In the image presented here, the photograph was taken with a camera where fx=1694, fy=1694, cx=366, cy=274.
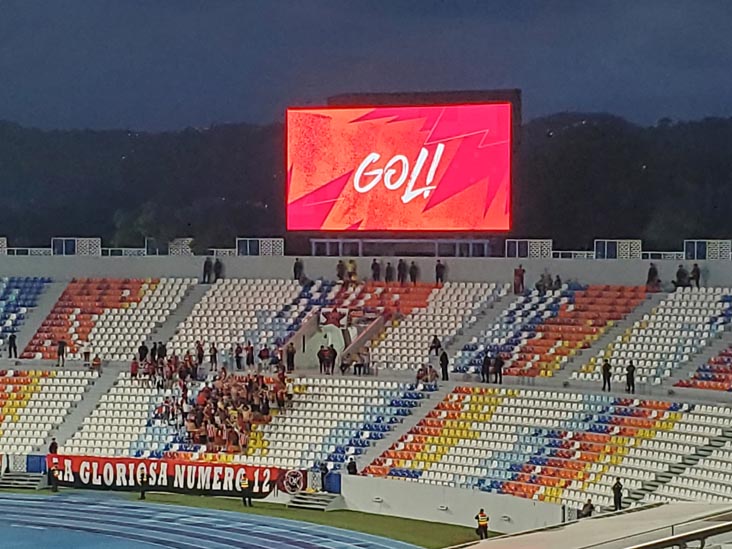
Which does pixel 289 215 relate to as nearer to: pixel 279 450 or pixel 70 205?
pixel 279 450

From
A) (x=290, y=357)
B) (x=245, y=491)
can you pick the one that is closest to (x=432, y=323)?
(x=290, y=357)

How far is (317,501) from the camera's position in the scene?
3300 centimetres

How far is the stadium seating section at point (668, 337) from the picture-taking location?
33.9 meters

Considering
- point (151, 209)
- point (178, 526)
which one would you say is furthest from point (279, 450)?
point (151, 209)

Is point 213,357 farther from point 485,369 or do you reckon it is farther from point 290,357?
point 485,369

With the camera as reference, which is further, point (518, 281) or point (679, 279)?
point (518, 281)

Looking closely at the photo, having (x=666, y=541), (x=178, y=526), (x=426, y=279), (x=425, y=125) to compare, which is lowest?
(x=178, y=526)

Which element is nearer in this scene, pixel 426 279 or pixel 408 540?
pixel 408 540

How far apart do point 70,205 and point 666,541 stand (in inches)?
2994

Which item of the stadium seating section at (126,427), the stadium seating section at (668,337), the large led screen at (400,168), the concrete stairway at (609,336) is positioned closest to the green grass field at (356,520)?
the stadium seating section at (126,427)

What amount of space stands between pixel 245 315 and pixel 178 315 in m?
1.93

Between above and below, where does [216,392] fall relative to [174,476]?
above

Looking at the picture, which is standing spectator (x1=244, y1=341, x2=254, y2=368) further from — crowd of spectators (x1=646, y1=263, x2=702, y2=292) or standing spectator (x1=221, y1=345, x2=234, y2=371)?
crowd of spectators (x1=646, y1=263, x2=702, y2=292)

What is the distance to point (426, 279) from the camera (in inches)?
1623
